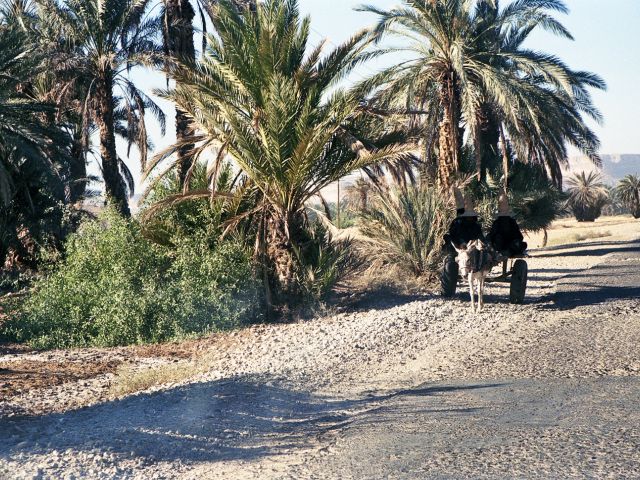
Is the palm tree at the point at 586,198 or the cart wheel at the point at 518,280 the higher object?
the palm tree at the point at 586,198

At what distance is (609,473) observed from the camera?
19.7ft

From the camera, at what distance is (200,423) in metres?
7.86

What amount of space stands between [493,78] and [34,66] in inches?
507

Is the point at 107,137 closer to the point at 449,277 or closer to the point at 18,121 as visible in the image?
the point at 18,121

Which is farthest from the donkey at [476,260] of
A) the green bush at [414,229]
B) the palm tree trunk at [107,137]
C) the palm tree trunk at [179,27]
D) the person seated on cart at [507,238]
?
the palm tree trunk at [107,137]

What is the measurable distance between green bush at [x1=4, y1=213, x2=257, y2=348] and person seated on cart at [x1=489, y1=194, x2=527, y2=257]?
181 inches

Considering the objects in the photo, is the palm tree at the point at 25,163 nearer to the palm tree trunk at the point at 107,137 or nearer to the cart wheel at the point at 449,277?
the palm tree trunk at the point at 107,137

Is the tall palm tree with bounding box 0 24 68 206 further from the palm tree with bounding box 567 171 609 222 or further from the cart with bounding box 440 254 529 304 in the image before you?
the palm tree with bounding box 567 171 609 222

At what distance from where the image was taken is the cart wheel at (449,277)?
15.7 m

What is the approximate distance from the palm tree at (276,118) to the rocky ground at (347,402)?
2126mm

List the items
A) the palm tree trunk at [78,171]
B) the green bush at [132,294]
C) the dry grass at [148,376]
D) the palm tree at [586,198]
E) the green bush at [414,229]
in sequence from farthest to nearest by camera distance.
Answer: the palm tree at [586,198] → the palm tree trunk at [78,171] → the green bush at [414,229] → the green bush at [132,294] → the dry grass at [148,376]

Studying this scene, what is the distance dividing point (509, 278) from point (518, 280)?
518 millimetres

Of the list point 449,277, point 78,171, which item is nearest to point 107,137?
point 78,171

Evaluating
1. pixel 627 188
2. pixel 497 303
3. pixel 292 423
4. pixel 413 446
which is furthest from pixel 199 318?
pixel 627 188
